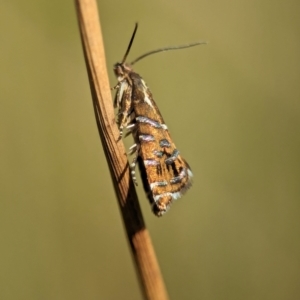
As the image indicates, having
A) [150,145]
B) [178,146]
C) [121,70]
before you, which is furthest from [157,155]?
[178,146]

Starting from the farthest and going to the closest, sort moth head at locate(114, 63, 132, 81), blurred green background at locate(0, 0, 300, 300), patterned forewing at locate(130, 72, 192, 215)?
blurred green background at locate(0, 0, 300, 300)
moth head at locate(114, 63, 132, 81)
patterned forewing at locate(130, 72, 192, 215)

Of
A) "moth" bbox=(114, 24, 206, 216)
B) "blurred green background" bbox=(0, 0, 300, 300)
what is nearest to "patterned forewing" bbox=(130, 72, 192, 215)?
"moth" bbox=(114, 24, 206, 216)

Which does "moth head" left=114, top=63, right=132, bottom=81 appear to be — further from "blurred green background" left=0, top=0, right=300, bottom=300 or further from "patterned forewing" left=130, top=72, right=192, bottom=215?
"blurred green background" left=0, top=0, right=300, bottom=300

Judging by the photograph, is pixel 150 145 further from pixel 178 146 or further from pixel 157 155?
pixel 178 146

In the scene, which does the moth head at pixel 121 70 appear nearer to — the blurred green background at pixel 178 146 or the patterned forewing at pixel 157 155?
the patterned forewing at pixel 157 155

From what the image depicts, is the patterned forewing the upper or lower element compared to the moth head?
lower

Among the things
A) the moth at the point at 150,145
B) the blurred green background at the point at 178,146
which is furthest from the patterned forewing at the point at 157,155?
the blurred green background at the point at 178,146
